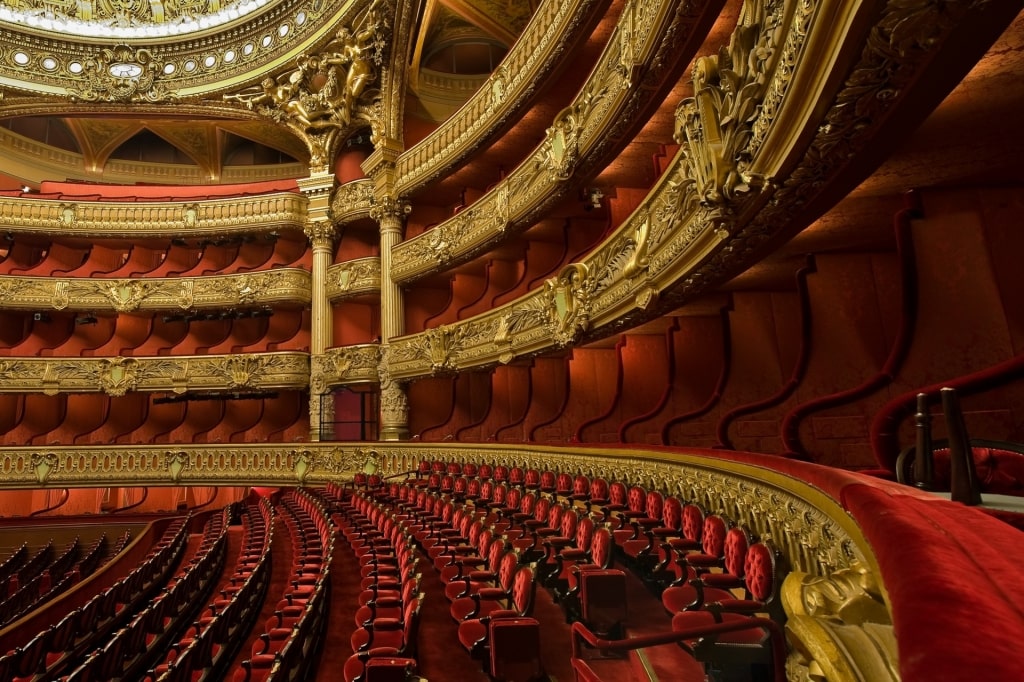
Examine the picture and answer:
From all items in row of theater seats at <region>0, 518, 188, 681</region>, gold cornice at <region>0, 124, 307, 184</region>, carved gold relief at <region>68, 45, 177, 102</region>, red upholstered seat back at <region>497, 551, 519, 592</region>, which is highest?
carved gold relief at <region>68, 45, 177, 102</region>

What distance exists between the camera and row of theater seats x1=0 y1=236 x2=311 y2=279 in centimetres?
1046

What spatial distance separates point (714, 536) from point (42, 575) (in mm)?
5510

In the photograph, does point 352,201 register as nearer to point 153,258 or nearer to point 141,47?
point 153,258

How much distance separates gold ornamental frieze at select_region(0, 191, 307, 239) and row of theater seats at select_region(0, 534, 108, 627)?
5251 millimetres

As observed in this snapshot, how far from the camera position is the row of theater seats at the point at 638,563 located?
3.99 ft

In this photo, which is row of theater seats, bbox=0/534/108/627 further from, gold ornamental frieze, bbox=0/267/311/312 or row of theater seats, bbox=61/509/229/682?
gold ornamental frieze, bbox=0/267/311/312

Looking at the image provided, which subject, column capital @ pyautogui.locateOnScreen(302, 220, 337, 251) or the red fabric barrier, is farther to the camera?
column capital @ pyautogui.locateOnScreen(302, 220, 337, 251)

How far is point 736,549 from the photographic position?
1855 millimetres

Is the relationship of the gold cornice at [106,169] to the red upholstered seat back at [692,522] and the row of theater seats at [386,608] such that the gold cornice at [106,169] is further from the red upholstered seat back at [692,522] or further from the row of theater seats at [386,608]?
the red upholstered seat back at [692,522]

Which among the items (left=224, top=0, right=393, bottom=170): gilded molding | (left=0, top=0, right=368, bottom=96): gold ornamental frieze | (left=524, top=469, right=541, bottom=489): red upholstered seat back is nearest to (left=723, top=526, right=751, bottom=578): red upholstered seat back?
(left=524, top=469, right=541, bottom=489): red upholstered seat back

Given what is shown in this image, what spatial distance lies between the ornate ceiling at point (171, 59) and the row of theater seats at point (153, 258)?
5.52ft

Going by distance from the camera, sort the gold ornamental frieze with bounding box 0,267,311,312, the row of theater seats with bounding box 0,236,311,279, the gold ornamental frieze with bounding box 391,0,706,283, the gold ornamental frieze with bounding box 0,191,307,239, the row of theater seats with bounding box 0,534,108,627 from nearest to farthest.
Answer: the gold ornamental frieze with bounding box 391,0,706,283 < the row of theater seats with bounding box 0,534,108,627 < the gold ornamental frieze with bounding box 0,267,311,312 < the gold ornamental frieze with bounding box 0,191,307,239 < the row of theater seats with bounding box 0,236,311,279

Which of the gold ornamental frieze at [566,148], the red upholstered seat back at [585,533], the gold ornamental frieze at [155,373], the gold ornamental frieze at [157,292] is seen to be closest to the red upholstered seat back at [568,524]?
Answer: the red upholstered seat back at [585,533]

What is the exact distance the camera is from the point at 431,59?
10.6 m
